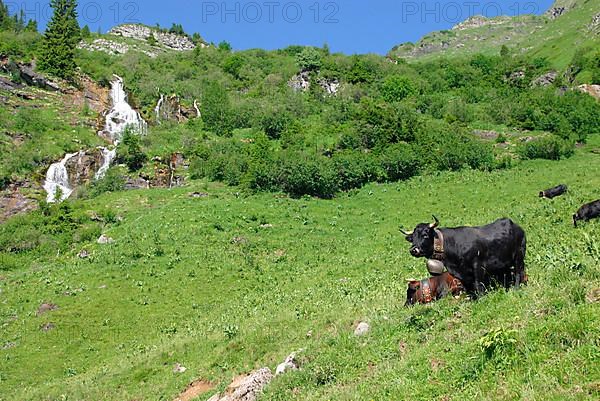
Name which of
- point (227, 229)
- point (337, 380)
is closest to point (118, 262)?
point (227, 229)

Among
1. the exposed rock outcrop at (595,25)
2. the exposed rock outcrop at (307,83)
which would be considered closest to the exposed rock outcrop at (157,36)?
the exposed rock outcrop at (307,83)

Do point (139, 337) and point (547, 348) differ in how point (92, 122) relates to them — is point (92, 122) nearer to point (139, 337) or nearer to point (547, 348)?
point (139, 337)

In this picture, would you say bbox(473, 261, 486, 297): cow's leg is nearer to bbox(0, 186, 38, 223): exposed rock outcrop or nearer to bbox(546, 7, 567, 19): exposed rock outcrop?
bbox(0, 186, 38, 223): exposed rock outcrop

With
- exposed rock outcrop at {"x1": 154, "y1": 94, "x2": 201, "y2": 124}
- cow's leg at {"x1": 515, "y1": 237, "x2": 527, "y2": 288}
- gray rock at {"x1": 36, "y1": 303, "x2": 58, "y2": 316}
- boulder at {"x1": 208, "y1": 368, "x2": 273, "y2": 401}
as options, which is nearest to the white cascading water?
exposed rock outcrop at {"x1": 154, "y1": 94, "x2": 201, "y2": 124}

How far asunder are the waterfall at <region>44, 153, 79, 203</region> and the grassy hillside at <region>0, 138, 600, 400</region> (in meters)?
7.04

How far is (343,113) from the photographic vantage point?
65500 millimetres

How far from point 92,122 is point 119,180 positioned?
17.1 meters

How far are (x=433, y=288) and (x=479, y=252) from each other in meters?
2.28

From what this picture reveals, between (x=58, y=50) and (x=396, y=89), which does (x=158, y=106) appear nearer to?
(x=58, y=50)

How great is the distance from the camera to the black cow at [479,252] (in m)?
9.77

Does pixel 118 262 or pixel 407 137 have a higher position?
pixel 407 137

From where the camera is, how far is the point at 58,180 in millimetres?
51344

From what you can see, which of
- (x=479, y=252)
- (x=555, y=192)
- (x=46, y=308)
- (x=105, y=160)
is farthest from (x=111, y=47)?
(x=479, y=252)

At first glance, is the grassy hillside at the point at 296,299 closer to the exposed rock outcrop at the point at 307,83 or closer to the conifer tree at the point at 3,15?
the exposed rock outcrop at the point at 307,83
